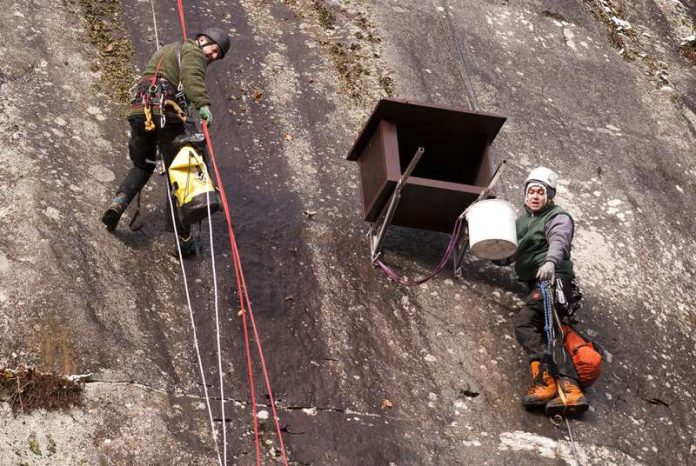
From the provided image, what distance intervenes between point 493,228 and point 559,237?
537mm

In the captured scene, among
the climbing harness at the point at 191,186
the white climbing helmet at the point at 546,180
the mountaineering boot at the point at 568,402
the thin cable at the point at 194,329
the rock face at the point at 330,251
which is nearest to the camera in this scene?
the thin cable at the point at 194,329

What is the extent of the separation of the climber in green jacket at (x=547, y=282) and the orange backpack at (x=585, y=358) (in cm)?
10

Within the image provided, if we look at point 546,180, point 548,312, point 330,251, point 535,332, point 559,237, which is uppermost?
point 546,180

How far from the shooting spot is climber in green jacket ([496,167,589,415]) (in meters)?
7.76

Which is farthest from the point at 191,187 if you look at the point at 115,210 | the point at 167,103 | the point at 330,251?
the point at 330,251

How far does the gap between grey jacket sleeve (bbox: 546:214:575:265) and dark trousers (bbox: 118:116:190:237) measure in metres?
2.97

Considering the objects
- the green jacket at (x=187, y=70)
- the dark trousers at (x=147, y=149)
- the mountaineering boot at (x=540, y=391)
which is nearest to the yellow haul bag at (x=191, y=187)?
the dark trousers at (x=147, y=149)

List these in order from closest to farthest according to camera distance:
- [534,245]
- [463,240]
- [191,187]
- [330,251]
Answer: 1. [191,187]
2. [534,245]
3. [463,240]
4. [330,251]

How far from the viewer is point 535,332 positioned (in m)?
8.04

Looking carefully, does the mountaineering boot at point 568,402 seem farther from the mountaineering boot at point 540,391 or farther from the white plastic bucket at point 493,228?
the white plastic bucket at point 493,228

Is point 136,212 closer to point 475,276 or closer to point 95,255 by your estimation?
point 95,255

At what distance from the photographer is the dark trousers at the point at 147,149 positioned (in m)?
7.99

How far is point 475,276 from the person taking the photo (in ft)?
29.6

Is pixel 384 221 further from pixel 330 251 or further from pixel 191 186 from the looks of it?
pixel 191 186
